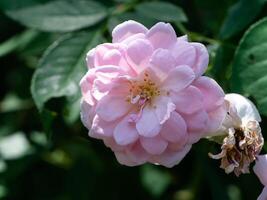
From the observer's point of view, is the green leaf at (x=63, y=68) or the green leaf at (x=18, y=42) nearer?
the green leaf at (x=63, y=68)

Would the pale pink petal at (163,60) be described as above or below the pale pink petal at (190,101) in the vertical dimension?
above

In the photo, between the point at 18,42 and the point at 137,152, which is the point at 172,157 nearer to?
the point at 137,152

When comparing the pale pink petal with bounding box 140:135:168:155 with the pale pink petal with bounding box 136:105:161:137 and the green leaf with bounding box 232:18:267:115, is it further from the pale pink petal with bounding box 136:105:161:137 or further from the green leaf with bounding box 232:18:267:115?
the green leaf with bounding box 232:18:267:115

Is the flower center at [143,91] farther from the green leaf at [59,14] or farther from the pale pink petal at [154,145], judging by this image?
the green leaf at [59,14]

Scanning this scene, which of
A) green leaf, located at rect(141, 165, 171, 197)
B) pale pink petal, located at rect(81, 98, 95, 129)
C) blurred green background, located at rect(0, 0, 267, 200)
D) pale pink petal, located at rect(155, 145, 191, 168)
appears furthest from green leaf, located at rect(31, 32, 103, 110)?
green leaf, located at rect(141, 165, 171, 197)

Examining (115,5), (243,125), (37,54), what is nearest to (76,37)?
(115,5)

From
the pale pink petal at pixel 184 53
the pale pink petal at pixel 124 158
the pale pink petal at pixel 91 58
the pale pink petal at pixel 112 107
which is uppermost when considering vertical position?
the pale pink petal at pixel 184 53

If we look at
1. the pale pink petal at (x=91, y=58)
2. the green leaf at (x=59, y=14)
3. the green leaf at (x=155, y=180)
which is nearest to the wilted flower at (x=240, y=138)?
the pale pink petal at (x=91, y=58)

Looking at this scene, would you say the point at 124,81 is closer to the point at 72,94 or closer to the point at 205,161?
the point at 72,94

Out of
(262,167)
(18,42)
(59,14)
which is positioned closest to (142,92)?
(262,167)
